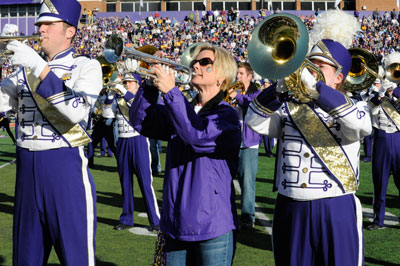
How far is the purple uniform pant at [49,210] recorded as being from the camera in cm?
353

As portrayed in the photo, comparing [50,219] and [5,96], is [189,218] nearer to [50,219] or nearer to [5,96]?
[50,219]

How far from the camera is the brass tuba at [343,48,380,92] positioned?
14.6ft

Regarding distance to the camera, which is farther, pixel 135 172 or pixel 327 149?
pixel 135 172

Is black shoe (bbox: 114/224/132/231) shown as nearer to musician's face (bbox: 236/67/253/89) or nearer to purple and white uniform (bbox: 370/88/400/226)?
musician's face (bbox: 236/67/253/89)

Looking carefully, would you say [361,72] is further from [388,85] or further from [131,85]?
[131,85]

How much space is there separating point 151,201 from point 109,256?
1.31 m

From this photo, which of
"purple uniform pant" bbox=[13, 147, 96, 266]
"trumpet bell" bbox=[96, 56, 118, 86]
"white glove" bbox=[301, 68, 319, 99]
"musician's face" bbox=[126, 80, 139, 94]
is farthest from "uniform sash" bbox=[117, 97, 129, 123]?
"white glove" bbox=[301, 68, 319, 99]

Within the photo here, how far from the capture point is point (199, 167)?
3.20m

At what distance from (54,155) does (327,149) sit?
1672mm

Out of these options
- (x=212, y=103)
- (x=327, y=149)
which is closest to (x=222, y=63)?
(x=212, y=103)

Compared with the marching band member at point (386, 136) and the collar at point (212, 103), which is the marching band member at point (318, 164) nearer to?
the collar at point (212, 103)

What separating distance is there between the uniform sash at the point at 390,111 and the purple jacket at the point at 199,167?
4668mm

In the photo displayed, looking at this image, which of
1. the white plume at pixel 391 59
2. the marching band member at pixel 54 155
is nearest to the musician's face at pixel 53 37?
the marching band member at pixel 54 155

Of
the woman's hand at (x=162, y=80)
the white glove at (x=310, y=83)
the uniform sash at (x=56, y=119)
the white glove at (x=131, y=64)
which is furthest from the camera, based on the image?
the uniform sash at (x=56, y=119)
